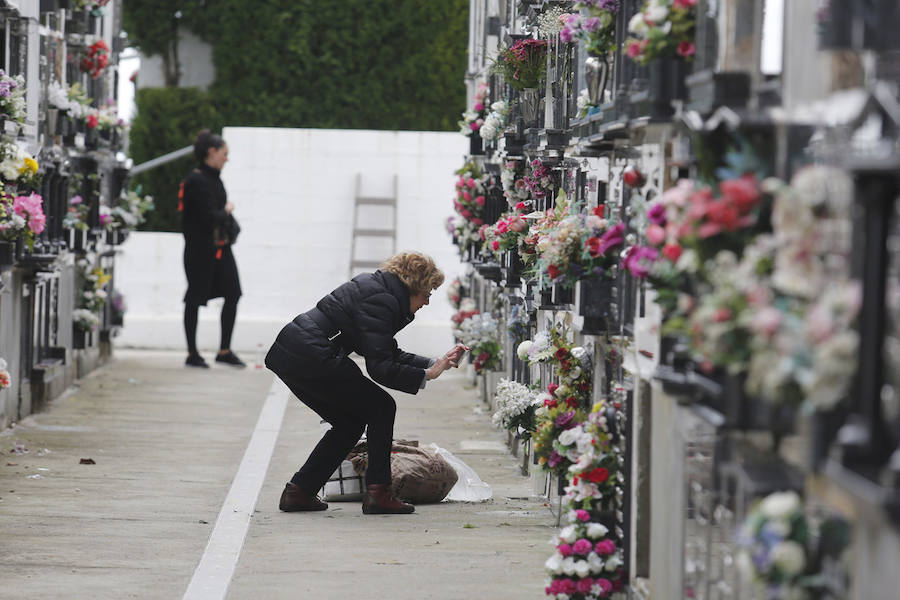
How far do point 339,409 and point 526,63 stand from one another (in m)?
2.99

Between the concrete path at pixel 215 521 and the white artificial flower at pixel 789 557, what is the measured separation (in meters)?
3.33

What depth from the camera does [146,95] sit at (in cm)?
2994

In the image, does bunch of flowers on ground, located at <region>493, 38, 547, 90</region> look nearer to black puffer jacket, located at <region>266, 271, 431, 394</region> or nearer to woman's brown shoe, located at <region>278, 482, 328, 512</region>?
black puffer jacket, located at <region>266, 271, 431, 394</region>

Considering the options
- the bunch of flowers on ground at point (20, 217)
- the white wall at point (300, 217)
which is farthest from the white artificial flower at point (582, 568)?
the white wall at point (300, 217)

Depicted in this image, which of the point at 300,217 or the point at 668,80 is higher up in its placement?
the point at 668,80

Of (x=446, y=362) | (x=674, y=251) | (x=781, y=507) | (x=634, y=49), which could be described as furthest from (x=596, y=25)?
(x=781, y=507)

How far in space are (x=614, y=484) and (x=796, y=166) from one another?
307cm

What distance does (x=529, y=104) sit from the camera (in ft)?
37.1

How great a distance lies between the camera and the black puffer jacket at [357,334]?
9.00m

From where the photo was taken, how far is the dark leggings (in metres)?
17.1

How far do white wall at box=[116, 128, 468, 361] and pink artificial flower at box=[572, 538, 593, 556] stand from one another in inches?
521

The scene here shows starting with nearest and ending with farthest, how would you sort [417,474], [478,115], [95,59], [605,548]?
[605,548] → [417,474] → [478,115] → [95,59]

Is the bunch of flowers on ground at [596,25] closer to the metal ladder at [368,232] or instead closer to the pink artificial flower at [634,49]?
the pink artificial flower at [634,49]

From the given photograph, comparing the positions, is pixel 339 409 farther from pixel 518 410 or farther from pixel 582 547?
pixel 582 547
